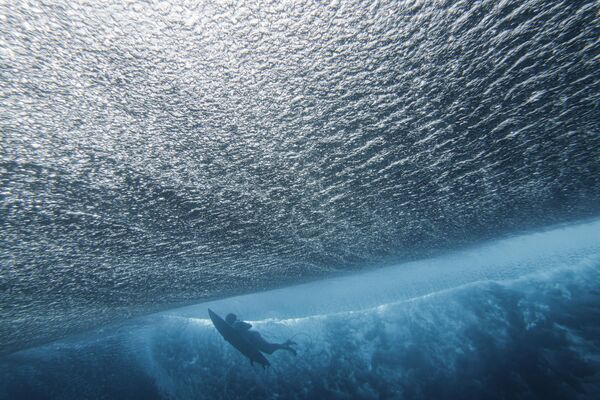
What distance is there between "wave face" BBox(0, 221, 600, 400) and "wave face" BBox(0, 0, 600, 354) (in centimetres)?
588

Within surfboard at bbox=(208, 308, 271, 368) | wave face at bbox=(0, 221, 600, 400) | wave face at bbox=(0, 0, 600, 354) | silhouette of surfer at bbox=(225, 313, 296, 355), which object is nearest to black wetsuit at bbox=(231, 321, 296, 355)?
silhouette of surfer at bbox=(225, 313, 296, 355)

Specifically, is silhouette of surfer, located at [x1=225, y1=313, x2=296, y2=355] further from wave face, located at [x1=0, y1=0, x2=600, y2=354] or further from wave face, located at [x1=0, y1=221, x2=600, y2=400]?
wave face, located at [x1=0, y1=0, x2=600, y2=354]

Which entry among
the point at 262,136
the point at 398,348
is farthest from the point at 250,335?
the point at 262,136

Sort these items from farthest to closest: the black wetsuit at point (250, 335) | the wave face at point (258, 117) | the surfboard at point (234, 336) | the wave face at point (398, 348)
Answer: the wave face at point (398, 348)
the black wetsuit at point (250, 335)
the surfboard at point (234, 336)
the wave face at point (258, 117)

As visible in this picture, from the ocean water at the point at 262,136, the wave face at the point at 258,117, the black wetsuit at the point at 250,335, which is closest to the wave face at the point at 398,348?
the black wetsuit at the point at 250,335

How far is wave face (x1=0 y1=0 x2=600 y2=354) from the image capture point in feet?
3.18

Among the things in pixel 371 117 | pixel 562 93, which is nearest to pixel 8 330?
pixel 371 117

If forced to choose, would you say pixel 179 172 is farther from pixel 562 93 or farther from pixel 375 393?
pixel 375 393

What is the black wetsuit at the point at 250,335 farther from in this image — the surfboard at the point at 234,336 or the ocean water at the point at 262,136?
the ocean water at the point at 262,136

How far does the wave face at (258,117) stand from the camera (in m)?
0.97

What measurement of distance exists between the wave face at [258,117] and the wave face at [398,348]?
5880 millimetres

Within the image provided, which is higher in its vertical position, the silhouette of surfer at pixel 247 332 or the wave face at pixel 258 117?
the wave face at pixel 258 117

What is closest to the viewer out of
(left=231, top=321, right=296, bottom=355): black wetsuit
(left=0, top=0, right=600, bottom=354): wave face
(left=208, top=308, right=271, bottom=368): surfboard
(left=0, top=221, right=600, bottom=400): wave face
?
(left=0, top=0, right=600, bottom=354): wave face

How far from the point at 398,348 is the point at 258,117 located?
29.7 feet
